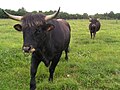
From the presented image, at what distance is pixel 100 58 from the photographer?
10305 mm

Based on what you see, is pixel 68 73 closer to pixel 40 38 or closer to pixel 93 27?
pixel 40 38

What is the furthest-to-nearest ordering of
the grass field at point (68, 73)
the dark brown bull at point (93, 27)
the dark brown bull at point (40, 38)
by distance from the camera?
the dark brown bull at point (93, 27) → the grass field at point (68, 73) → the dark brown bull at point (40, 38)

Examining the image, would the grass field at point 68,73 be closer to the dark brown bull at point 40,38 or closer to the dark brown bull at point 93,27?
the dark brown bull at point 40,38

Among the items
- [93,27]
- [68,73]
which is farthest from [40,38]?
[93,27]

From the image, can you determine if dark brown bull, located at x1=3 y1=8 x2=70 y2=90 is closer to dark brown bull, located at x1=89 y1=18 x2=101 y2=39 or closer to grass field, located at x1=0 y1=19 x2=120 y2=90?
grass field, located at x1=0 y1=19 x2=120 y2=90

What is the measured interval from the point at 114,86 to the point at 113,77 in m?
0.78

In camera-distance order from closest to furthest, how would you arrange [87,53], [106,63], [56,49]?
1. [56,49]
2. [106,63]
3. [87,53]

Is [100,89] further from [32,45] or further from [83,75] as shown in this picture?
[32,45]

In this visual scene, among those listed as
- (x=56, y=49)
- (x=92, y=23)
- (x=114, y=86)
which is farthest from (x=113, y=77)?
(x=92, y=23)

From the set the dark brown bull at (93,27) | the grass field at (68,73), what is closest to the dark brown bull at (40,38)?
the grass field at (68,73)

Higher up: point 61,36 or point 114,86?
point 61,36

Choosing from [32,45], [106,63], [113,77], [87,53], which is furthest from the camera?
[87,53]

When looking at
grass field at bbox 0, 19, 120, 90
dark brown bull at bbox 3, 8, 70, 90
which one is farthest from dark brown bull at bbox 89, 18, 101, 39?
dark brown bull at bbox 3, 8, 70, 90

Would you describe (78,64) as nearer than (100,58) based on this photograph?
Yes
